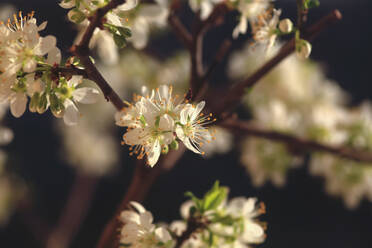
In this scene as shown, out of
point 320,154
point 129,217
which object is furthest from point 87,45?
point 320,154

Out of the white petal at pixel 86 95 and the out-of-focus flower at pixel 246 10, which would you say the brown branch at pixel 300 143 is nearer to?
the out-of-focus flower at pixel 246 10

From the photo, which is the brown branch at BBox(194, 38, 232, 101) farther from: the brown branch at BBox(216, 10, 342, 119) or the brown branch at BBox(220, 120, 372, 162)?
the brown branch at BBox(220, 120, 372, 162)

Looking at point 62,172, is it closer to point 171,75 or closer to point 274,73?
point 171,75

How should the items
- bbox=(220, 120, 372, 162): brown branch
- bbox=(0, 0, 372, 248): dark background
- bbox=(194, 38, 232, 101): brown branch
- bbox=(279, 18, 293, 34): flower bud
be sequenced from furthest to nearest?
bbox=(0, 0, 372, 248): dark background, bbox=(220, 120, 372, 162): brown branch, bbox=(194, 38, 232, 101): brown branch, bbox=(279, 18, 293, 34): flower bud

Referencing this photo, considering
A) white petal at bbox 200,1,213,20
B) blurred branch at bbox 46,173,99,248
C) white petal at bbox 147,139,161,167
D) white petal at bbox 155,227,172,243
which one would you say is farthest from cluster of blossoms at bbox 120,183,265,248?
blurred branch at bbox 46,173,99,248

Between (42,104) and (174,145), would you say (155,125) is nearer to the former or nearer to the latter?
(174,145)

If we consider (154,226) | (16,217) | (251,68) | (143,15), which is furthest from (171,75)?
(16,217)
